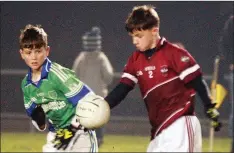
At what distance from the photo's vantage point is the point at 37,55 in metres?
6.17

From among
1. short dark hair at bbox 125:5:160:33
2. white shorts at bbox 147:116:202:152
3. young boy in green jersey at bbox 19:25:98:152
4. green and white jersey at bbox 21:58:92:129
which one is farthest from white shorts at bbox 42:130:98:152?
short dark hair at bbox 125:5:160:33

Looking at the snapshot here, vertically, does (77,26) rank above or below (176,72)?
below

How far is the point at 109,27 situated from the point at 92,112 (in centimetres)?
921

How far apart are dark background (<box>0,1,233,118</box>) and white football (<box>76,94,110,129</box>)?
6.54 metres

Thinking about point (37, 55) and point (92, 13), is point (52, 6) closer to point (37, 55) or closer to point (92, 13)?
point (92, 13)

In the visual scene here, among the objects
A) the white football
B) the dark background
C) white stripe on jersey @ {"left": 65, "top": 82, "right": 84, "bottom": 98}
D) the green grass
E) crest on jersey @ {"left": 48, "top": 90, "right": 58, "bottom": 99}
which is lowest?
the green grass

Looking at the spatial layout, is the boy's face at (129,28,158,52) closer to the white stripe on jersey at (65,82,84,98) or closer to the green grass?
the white stripe on jersey at (65,82,84,98)

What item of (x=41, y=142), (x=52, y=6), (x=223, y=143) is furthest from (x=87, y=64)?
(x=52, y=6)

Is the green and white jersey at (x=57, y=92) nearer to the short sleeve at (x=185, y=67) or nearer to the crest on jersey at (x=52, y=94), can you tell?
the crest on jersey at (x=52, y=94)

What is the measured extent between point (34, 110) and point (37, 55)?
437 mm

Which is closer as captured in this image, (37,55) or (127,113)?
(37,55)

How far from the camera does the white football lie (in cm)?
587

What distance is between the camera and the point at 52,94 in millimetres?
6152

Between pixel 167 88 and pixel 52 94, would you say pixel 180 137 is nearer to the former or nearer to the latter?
pixel 167 88
